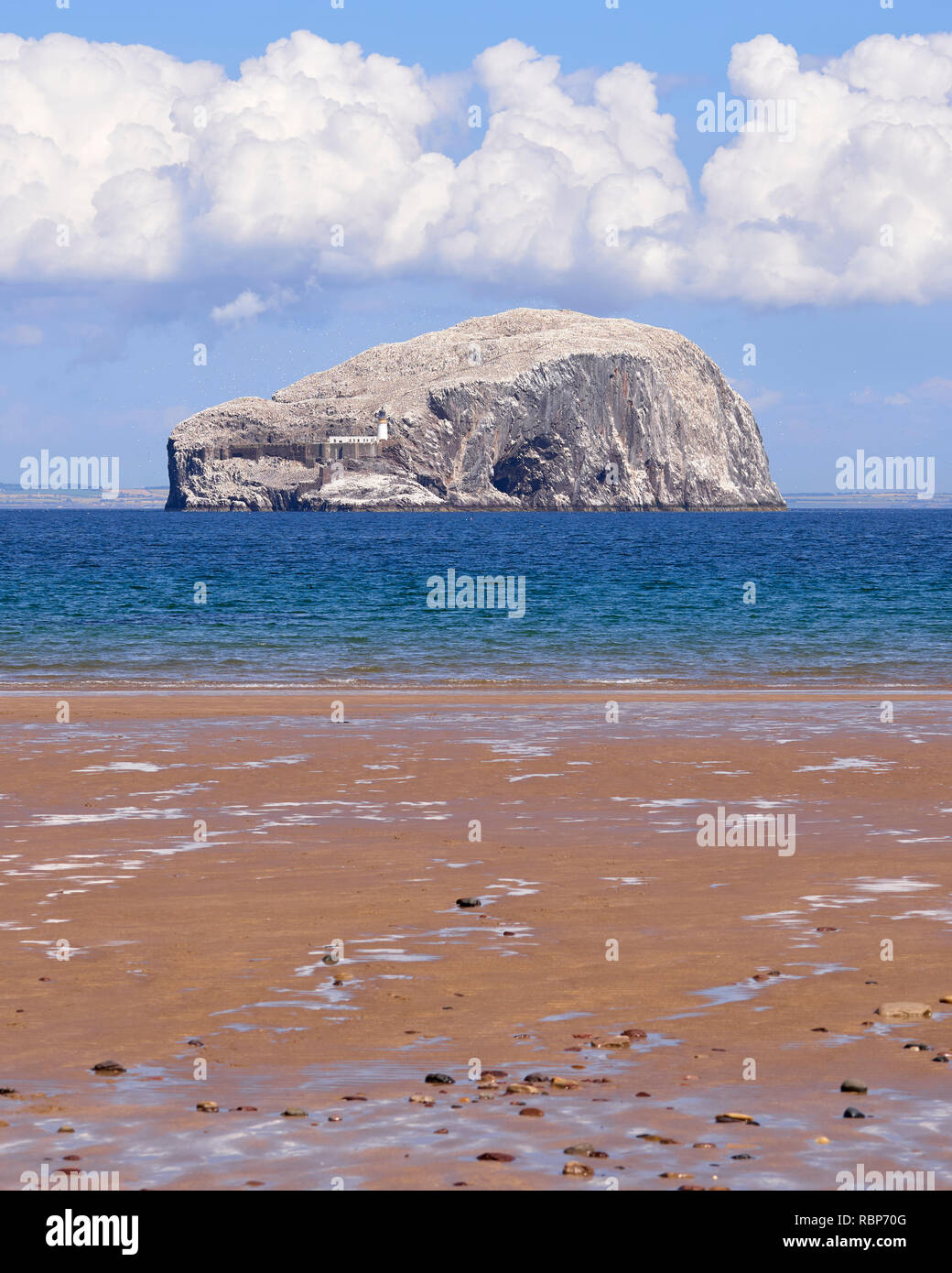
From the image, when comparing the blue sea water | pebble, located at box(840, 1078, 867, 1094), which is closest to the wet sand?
pebble, located at box(840, 1078, 867, 1094)

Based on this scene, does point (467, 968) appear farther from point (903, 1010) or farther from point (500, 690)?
point (500, 690)

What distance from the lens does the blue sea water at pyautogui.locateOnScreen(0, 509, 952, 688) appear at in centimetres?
3634

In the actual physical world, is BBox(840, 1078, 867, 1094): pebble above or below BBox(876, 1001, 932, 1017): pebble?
below

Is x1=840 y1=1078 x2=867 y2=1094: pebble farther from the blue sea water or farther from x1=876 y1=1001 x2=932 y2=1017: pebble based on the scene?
the blue sea water

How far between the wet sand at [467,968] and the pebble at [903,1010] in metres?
0.10

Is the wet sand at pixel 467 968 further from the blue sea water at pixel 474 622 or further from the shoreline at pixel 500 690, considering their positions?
the blue sea water at pixel 474 622

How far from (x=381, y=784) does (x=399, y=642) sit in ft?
81.5

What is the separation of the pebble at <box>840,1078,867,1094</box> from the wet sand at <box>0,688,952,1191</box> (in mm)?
72

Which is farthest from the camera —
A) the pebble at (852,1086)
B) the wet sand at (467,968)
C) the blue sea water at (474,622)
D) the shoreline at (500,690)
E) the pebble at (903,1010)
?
the blue sea water at (474,622)

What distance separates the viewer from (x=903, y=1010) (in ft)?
28.9

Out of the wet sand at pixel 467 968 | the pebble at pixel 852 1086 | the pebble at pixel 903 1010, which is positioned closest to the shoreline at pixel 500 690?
the wet sand at pixel 467 968

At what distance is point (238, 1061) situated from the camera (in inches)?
317

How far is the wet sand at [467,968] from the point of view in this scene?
676 cm
